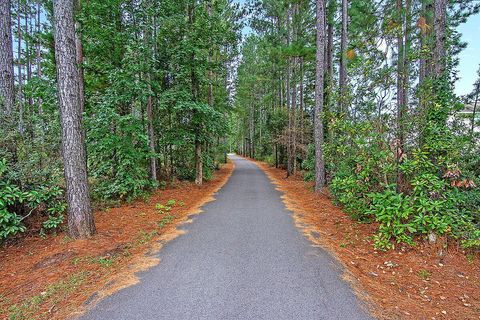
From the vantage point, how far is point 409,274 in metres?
3.60

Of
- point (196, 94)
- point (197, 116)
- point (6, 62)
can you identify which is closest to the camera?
point (6, 62)

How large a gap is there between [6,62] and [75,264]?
5.45m

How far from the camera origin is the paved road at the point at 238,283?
2.66 metres

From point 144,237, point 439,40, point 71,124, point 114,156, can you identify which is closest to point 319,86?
point 439,40

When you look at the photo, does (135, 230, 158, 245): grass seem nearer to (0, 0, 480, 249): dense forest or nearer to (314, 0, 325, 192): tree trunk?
(0, 0, 480, 249): dense forest

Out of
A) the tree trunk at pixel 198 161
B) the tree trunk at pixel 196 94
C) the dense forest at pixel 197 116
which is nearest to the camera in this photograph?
the dense forest at pixel 197 116

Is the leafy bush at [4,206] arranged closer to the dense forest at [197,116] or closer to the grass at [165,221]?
the dense forest at [197,116]

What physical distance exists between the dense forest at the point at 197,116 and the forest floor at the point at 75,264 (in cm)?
42

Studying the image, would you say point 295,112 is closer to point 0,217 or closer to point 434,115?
point 434,115

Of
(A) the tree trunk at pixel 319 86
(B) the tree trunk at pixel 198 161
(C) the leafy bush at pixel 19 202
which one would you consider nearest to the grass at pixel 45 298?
(C) the leafy bush at pixel 19 202

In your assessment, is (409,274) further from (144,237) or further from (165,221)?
(165,221)

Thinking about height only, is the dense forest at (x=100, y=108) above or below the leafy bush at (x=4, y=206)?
above

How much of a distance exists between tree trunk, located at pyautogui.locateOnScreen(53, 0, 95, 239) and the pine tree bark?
6.87 ft

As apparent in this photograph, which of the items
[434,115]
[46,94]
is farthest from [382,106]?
[46,94]
